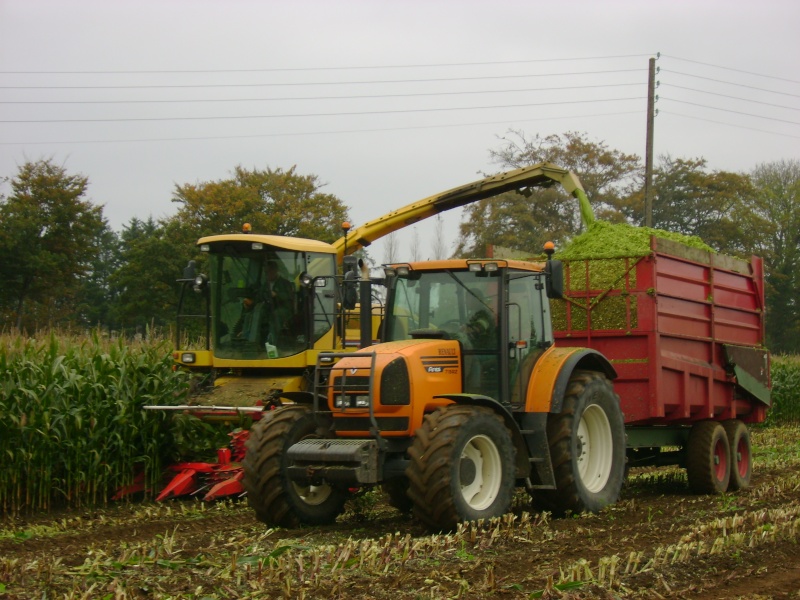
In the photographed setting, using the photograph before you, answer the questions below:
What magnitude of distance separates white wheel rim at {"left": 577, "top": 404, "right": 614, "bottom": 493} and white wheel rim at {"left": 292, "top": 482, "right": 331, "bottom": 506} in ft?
9.02

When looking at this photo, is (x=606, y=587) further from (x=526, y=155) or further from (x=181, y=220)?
(x=526, y=155)

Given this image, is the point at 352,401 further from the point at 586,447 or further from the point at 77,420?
the point at 77,420

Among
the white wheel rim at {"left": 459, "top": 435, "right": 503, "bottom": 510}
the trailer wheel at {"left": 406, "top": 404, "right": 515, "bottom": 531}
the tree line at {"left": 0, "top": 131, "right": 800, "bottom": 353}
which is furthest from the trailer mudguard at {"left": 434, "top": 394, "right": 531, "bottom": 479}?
the tree line at {"left": 0, "top": 131, "right": 800, "bottom": 353}

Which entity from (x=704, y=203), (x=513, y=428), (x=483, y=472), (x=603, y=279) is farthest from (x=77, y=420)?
(x=704, y=203)

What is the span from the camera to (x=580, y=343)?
11953mm

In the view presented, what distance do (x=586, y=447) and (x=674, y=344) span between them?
2179 mm

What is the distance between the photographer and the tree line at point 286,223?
30.0 m

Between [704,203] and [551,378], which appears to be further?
[704,203]

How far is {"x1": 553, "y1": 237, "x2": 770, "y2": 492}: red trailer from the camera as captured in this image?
37.4ft

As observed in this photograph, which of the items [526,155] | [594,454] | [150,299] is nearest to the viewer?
[594,454]

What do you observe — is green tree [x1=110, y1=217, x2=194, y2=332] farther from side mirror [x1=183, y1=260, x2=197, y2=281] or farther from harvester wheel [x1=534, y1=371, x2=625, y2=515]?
harvester wheel [x1=534, y1=371, x2=625, y2=515]

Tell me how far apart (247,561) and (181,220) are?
2939 cm

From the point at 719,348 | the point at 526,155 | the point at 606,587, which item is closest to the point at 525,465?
the point at 606,587

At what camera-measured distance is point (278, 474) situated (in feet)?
29.0
